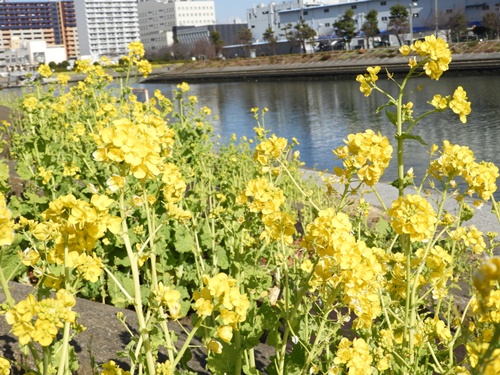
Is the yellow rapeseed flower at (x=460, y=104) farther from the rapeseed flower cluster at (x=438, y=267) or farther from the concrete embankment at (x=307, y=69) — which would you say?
the concrete embankment at (x=307, y=69)

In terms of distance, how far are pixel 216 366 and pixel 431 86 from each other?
25.0 meters

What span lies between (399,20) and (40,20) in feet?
491

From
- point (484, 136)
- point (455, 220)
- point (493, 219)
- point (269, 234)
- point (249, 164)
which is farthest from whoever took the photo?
point (484, 136)

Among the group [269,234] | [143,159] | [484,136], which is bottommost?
[484,136]

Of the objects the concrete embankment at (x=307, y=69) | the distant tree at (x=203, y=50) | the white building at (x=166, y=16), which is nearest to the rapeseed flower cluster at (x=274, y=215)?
the concrete embankment at (x=307, y=69)

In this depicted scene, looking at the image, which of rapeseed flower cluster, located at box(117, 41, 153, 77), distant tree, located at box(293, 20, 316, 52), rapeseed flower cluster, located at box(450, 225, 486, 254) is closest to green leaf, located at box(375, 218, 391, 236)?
rapeseed flower cluster, located at box(450, 225, 486, 254)

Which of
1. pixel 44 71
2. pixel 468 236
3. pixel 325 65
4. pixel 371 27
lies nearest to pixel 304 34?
pixel 371 27

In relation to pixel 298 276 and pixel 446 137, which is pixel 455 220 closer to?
pixel 298 276

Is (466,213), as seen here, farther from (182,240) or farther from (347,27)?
(347,27)

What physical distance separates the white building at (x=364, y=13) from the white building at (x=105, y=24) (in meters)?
65.2

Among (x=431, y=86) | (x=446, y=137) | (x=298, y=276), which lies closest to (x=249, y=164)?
(x=298, y=276)

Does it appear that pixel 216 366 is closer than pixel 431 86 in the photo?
Yes

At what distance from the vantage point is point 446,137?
1224 cm

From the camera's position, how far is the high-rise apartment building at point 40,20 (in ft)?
592
